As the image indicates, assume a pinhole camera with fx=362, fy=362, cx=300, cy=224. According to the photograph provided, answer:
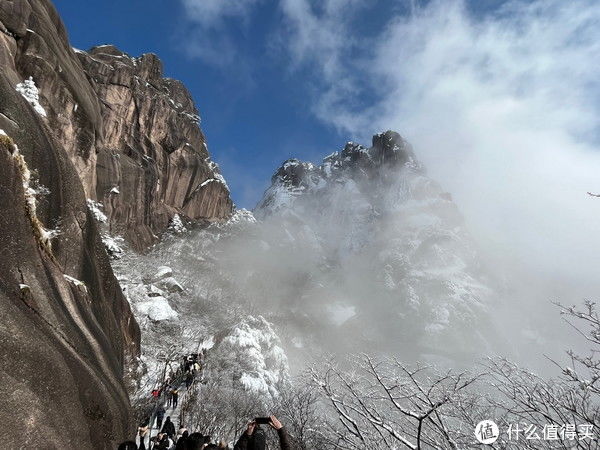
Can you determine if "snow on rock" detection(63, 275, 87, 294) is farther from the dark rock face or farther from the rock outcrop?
the rock outcrop

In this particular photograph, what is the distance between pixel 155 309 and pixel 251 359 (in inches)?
463

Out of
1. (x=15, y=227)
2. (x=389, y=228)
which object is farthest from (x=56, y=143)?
(x=389, y=228)

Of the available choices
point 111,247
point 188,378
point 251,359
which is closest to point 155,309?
point 111,247

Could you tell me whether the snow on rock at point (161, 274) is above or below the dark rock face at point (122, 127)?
below

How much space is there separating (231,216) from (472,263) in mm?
135294

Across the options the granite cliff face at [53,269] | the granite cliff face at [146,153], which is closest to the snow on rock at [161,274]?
the granite cliff face at [146,153]

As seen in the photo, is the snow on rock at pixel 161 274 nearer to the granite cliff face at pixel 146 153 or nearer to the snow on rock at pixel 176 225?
the granite cliff face at pixel 146 153

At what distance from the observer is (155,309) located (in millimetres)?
39375

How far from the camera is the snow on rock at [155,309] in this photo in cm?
3807

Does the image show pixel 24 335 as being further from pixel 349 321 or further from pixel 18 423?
pixel 349 321

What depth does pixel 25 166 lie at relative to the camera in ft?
39.8

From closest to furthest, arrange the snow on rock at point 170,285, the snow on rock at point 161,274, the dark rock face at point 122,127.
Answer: the dark rock face at point 122,127 < the snow on rock at point 170,285 < the snow on rock at point 161,274

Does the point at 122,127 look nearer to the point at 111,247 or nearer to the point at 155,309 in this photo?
the point at 111,247

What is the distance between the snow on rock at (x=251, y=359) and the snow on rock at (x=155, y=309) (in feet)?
20.9
